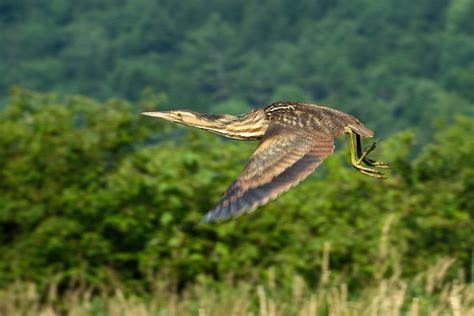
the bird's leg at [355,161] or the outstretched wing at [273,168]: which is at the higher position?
the bird's leg at [355,161]

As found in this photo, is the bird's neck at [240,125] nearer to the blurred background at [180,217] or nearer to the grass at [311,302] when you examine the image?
the grass at [311,302]

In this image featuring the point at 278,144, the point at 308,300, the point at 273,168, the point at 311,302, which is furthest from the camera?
the point at 308,300

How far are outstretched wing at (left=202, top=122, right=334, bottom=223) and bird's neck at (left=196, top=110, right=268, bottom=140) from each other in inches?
13.4

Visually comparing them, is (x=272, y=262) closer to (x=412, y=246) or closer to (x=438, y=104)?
(x=412, y=246)

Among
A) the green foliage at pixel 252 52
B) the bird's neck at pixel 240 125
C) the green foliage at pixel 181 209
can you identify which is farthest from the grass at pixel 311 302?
the green foliage at pixel 252 52

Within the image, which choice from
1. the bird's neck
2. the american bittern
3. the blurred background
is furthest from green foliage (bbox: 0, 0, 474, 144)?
the american bittern

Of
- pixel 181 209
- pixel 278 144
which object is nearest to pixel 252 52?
pixel 181 209

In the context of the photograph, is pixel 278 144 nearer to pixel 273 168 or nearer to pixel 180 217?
pixel 273 168

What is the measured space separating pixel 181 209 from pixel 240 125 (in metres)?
4.91

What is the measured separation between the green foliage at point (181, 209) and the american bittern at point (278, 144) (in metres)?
4.00

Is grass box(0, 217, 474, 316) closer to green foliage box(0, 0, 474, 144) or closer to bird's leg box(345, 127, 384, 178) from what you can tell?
bird's leg box(345, 127, 384, 178)

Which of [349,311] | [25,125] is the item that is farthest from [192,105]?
[349,311]

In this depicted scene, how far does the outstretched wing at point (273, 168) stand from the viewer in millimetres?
6148

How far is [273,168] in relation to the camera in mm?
6375
